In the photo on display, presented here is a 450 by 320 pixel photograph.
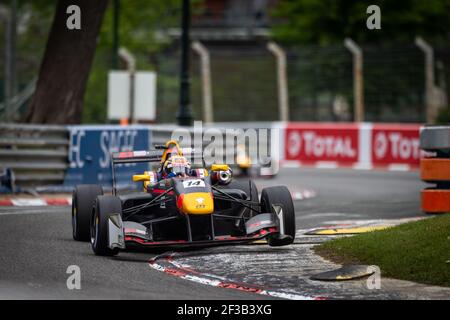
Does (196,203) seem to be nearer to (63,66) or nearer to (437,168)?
(437,168)

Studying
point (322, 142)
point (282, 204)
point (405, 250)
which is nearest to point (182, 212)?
point (282, 204)

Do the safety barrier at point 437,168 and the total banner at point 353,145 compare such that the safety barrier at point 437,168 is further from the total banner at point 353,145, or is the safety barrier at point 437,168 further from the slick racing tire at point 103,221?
the total banner at point 353,145

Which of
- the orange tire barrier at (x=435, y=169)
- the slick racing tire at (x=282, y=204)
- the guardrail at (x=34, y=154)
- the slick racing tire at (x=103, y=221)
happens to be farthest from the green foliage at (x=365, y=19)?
the slick racing tire at (x=103, y=221)

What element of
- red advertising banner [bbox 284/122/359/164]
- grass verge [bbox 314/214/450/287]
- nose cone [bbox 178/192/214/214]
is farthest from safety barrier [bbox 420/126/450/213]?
red advertising banner [bbox 284/122/359/164]

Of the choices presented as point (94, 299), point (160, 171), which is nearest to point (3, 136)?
point (160, 171)

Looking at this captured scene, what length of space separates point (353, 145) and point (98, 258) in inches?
737

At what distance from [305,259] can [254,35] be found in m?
43.7

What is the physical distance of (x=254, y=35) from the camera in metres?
54.9

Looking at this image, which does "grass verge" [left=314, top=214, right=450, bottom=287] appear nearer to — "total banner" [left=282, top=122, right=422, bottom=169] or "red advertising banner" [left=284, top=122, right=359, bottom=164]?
"total banner" [left=282, top=122, right=422, bottom=169]

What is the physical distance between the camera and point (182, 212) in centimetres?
1188

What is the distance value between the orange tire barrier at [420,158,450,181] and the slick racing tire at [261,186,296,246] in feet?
13.5

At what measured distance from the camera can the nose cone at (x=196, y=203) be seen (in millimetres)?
11750

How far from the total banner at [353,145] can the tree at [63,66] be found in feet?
32.1
